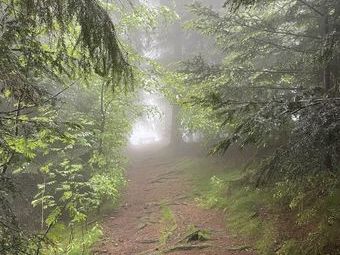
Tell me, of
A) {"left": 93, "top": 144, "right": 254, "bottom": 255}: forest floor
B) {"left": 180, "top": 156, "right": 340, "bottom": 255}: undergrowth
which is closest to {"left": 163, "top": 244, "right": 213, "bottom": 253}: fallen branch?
{"left": 93, "top": 144, "right": 254, "bottom": 255}: forest floor

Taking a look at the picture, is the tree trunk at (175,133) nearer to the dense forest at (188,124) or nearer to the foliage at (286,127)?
the dense forest at (188,124)

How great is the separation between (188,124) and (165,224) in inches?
202

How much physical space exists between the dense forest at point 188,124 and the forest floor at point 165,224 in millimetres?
63

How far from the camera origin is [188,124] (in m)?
16.1

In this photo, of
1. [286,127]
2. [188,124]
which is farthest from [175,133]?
[286,127]

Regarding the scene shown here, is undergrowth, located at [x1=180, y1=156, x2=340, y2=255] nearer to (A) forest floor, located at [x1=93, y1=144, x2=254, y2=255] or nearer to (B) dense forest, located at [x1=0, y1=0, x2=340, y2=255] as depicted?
(B) dense forest, located at [x1=0, y1=0, x2=340, y2=255]

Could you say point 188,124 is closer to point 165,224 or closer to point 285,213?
point 165,224

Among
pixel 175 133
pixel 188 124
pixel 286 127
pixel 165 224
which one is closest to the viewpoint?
pixel 286 127

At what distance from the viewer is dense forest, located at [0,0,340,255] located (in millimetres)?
5141

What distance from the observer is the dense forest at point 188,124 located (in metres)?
5.14

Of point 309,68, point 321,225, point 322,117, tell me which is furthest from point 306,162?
point 309,68

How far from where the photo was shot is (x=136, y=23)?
1327cm

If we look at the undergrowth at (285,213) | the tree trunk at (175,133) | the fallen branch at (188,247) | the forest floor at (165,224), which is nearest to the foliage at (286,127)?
the undergrowth at (285,213)

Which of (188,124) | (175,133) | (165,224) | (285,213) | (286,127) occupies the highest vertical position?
(188,124)
